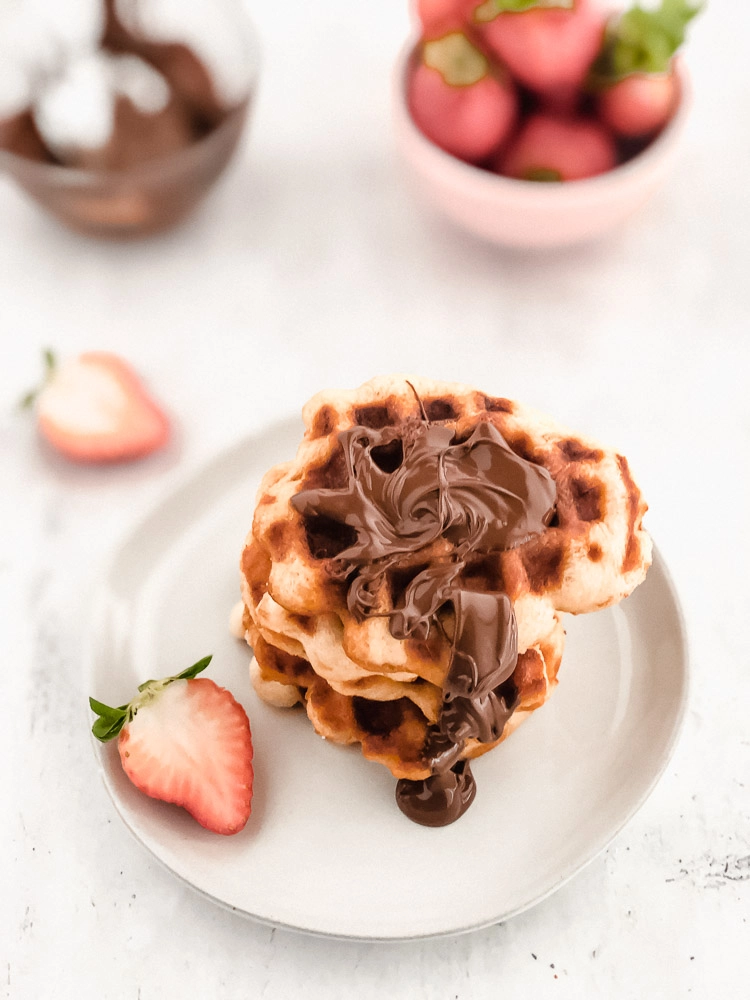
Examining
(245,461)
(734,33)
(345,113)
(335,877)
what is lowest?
(335,877)

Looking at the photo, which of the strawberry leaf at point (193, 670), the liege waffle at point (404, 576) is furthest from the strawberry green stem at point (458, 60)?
the strawberry leaf at point (193, 670)

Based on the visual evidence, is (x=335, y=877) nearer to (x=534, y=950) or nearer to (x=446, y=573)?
(x=534, y=950)

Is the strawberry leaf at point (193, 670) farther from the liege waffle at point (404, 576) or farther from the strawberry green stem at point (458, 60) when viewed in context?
the strawberry green stem at point (458, 60)

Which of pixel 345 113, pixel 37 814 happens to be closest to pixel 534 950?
pixel 37 814

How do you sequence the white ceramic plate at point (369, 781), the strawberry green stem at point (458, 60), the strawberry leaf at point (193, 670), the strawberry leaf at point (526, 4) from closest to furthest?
the white ceramic plate at point (369, 781) → the strawberry leaf at point (193, 670) → the strawberry leaf at point (526, 4) → the strawberry green stem at point (458, 60)

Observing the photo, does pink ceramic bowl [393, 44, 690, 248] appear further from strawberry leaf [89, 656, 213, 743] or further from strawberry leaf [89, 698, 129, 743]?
strawberry leaf [89, 698, 129, 743]

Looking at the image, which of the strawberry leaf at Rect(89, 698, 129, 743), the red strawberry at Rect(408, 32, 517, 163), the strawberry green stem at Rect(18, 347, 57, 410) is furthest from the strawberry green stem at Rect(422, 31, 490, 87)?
the strawberry leaf at Rect(89, 698, 129, 743)

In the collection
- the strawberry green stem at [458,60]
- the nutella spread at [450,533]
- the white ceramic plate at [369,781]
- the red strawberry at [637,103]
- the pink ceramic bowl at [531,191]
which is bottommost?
the white ceramic plate at [369,781]
